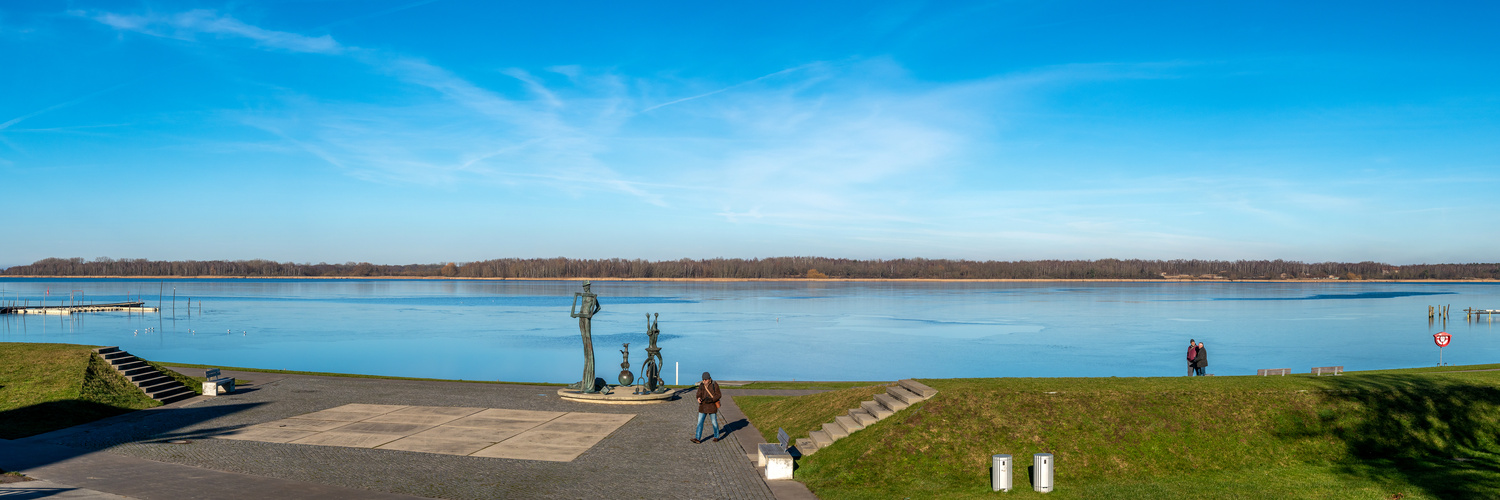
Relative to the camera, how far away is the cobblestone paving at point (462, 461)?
14.8 metres

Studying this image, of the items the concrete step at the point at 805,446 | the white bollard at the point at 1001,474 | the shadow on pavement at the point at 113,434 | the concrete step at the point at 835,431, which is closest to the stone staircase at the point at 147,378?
the shadow on pavement at the point at 113,434

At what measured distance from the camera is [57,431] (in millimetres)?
19812

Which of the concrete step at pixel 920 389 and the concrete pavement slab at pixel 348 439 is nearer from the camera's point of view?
the concrete step at pixel 920 389

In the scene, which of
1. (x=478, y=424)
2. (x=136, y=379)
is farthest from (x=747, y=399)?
(x=136, y=379)

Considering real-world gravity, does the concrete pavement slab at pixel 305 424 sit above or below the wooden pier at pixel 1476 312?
above

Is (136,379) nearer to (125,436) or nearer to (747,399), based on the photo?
(125,436)

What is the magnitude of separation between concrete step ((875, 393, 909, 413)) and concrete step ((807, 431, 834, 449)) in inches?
58.5

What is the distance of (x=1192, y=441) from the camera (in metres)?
16.5

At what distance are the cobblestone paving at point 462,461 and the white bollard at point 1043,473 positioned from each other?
15.1ft

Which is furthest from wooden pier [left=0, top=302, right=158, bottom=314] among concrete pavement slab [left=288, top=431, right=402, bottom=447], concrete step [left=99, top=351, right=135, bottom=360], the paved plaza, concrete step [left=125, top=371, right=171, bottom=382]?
concrete pavement slab [left=288, top=431, right=402, bottom=447]

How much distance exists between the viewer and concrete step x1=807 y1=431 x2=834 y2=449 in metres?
18.0

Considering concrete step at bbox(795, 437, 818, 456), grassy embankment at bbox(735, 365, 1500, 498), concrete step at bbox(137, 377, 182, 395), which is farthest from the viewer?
concrete step at bbox(137, 377, 182, 395)

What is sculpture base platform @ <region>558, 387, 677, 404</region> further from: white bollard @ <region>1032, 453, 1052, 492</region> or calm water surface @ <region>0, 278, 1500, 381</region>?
calm water surface @ <region>0, 278, 1500, 381</region>

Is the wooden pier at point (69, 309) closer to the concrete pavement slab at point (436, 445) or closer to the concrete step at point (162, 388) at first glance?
the concrete step at point (162, 388)
